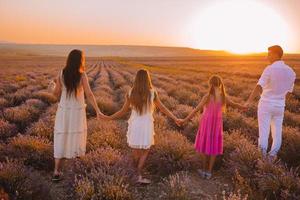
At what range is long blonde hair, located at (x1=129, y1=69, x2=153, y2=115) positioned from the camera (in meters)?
5.70

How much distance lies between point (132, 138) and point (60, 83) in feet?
4.56

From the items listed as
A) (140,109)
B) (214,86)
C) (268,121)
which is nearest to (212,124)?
(214,86)

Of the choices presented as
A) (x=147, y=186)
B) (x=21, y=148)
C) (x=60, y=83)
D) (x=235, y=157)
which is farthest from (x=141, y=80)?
(x=21, y=148)

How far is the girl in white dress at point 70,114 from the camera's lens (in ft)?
18.3

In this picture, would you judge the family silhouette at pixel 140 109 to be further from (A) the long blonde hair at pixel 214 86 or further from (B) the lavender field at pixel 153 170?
(B) the lavender field at pixel 153 170

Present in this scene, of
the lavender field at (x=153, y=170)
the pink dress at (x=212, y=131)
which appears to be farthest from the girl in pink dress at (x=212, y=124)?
the lavender field at (x=153, y=170)

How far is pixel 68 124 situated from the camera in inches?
225

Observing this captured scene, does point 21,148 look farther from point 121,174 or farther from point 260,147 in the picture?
point 260,147

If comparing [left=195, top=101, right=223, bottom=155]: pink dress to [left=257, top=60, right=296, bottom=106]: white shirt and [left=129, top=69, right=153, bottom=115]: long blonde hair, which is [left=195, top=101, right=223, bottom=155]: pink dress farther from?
[left=129, top=69, right=153, bottom=115]: long blonde hair

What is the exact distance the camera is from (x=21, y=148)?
21.5ft

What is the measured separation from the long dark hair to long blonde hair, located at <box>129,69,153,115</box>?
0.86 metres

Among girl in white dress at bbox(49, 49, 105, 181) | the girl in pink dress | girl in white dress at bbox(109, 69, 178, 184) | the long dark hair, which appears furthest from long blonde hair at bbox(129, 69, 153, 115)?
the girl in pink dress

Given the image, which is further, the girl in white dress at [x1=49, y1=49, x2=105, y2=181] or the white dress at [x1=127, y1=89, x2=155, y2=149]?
the white dress at [x1=127, y1=89, x2=155, y2=149]

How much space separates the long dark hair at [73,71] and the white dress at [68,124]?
7 centimetres
